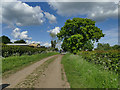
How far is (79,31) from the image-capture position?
2845 centimetres

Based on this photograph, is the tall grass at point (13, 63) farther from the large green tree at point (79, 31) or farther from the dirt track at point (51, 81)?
A: the large green tree at point (79, 31)

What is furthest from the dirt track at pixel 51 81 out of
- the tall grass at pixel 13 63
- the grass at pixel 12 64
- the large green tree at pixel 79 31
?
the large green tree at pixel 79 31

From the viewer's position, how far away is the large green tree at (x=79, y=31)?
26897mm

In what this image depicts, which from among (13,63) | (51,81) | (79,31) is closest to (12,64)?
(13,63)

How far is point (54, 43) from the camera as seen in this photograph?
67250 millimetres

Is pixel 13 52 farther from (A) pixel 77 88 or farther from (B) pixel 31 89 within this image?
(A) pixel 77 88

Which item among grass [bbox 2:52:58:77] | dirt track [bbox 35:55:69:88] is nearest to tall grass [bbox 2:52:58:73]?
grass [bbox 2:52:58:77]

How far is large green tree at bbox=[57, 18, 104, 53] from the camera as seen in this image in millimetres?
26897

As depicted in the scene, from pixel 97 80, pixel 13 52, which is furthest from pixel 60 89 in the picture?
pixel 13 52

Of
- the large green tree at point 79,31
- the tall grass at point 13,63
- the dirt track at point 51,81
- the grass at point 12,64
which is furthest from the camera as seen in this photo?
the large green tree at point 79,31

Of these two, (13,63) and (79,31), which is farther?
(79,31)

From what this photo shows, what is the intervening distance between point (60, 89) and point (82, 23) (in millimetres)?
25781

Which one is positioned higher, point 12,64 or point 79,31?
point 79,31

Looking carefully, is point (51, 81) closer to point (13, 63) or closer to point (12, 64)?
point (12, 64)
